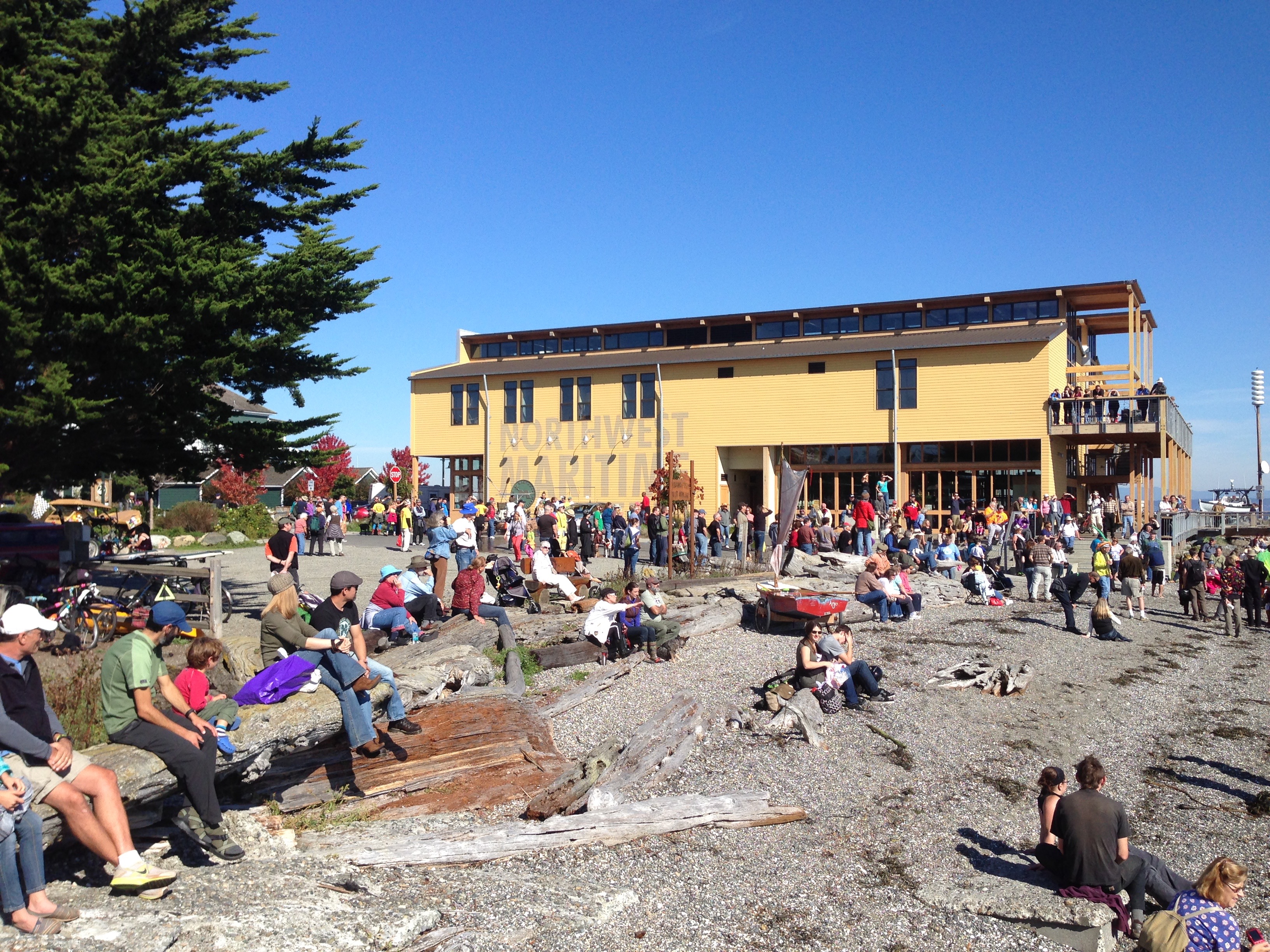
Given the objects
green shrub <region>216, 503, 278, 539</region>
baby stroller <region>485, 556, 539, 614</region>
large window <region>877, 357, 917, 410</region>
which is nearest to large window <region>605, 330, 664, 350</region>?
large window <region>877, 357, 917, 410</region>

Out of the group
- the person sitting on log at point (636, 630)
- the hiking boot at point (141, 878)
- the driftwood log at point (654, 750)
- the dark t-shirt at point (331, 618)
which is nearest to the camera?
the hiking boot at point (141, 878)

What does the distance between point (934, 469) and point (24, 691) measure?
31.4 m

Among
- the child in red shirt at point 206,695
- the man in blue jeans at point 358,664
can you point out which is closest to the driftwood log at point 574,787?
the man in blue jeans at point 358,664

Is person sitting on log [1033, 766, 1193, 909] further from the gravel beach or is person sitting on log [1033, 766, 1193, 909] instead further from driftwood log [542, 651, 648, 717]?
driftwood log [542, 651, 648, 717]

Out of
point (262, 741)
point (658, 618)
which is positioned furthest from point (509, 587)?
point (262, 741)

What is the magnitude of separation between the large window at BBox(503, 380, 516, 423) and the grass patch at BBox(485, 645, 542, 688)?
28161 mm

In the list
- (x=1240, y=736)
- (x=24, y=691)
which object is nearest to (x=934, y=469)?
(x=1240, y=736)

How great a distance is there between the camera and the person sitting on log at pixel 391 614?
527 inches

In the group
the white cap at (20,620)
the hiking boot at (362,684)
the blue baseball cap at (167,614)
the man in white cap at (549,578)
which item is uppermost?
the white cap at (20,620)

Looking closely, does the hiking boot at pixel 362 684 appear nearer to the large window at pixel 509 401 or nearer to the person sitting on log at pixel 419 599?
the person sitting on log at pixel 419 599

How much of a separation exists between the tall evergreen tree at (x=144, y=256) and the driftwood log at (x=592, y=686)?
6161mm

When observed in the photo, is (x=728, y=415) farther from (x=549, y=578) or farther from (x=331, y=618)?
(x=331, y=618)

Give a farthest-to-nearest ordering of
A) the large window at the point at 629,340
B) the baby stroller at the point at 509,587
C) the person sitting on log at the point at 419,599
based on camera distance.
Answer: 1. the large window at the point at 629,340
2. the baby stroller at the point at 509,587
3. the person sitting on log at the point at 419,599

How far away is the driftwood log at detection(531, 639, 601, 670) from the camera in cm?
1407
